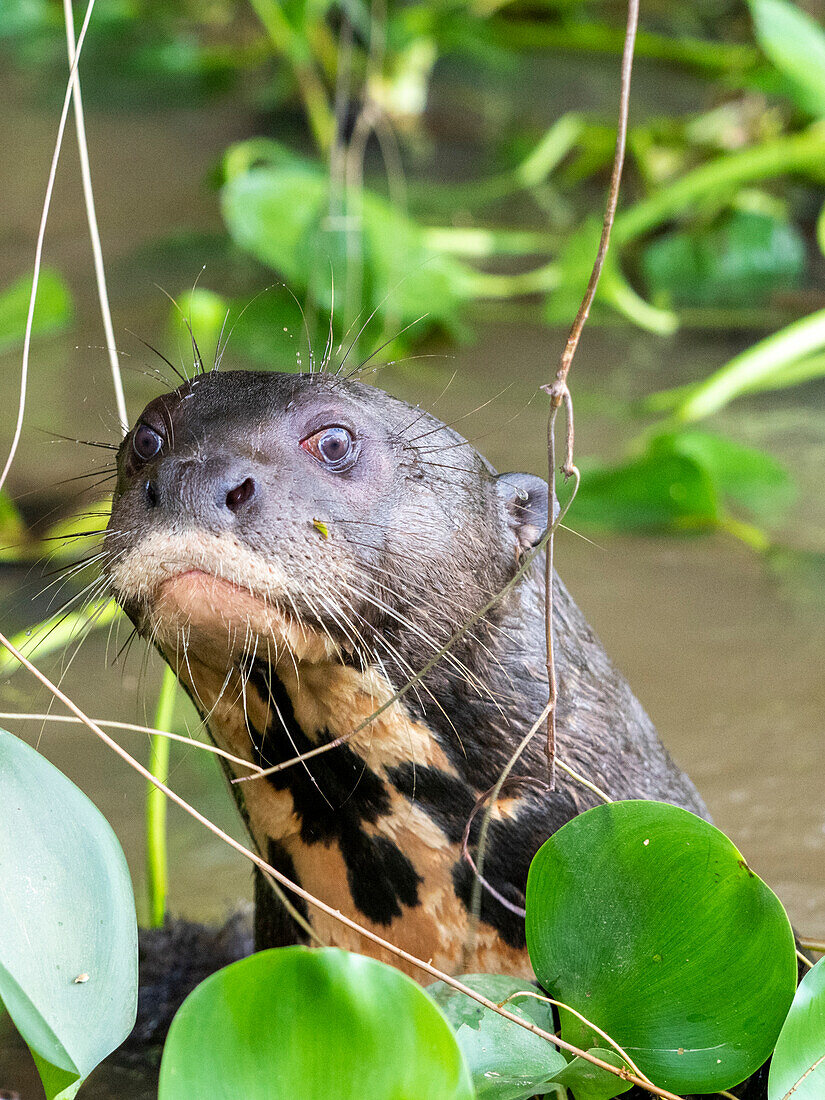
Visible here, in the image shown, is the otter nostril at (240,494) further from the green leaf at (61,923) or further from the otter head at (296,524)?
the green leaf at (61,923)

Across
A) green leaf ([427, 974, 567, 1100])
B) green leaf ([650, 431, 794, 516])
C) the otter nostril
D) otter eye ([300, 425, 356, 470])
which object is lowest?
green leaf ([650, 431, 794, 516])

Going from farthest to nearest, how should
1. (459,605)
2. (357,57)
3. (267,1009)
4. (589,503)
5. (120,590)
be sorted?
1. (357,57)
2. (589,503)
3. (459,605)
4. (120,590)
5. (267,1009)

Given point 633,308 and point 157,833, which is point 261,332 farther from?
point 157,833

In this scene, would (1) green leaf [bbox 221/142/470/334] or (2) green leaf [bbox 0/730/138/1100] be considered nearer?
(2) green leaf [bbox 0/730/138/1100]

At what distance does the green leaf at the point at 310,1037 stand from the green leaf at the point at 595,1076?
0.82 ft

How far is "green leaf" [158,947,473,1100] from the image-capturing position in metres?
1.12

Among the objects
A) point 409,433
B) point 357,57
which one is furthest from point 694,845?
point 357,57

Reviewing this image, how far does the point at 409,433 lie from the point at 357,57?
5833mm

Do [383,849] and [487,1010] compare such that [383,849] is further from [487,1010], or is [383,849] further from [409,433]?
[409,433]

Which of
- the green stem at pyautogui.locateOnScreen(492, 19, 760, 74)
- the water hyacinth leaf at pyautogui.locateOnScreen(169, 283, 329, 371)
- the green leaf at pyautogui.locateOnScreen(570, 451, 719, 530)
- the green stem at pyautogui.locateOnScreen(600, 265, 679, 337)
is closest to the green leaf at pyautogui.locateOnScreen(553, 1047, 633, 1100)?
the green leaf at pyautogui.locateOnScreen(570, 451, 719, 530)

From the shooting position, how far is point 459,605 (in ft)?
5.08

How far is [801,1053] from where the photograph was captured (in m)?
1.31

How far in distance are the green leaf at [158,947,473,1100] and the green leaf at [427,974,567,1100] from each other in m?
0.16

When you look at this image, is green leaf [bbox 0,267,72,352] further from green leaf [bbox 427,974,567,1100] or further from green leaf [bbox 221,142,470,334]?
green leaf [bbox 427,974,567,1100]
